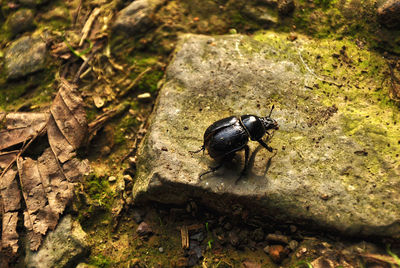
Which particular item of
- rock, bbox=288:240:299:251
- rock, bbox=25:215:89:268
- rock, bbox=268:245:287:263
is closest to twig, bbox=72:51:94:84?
rock, bbox=25:215:89:268

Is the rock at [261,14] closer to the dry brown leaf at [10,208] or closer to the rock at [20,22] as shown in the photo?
the rock at [20,22]

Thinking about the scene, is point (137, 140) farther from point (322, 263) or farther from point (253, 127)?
point (322, 263)

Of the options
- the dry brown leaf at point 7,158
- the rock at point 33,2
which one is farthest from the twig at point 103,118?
the rock at point 33,2

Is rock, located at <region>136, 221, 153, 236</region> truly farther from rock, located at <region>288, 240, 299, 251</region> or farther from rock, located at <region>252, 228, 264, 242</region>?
rock, located at <region>288, 240, 299, 251</region>

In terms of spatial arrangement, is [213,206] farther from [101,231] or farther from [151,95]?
[151,95]

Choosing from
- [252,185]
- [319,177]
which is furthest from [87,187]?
[319,177]

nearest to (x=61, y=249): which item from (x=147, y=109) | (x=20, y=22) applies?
(x=147, y=109)

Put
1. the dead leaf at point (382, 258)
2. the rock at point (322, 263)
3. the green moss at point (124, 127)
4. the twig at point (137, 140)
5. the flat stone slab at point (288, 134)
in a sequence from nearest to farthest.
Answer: the dead leaf at point (382, 258)
the rock at point (322, 263)
the flat stone slab at point (288, 134)
the twig at point (137, 140)
the green moss at point (124, 127)
